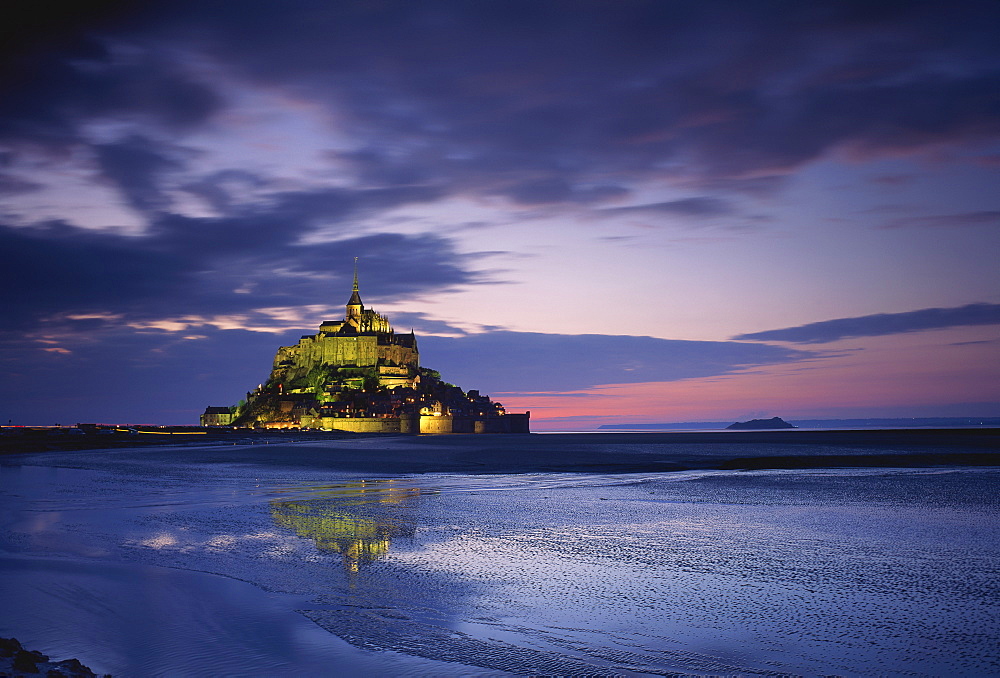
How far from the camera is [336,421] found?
476ft

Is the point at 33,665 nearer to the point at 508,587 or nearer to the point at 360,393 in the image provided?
the point at 508,587

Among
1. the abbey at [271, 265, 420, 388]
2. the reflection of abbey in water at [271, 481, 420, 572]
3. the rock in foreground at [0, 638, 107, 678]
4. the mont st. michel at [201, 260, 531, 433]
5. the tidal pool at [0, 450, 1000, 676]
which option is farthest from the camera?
the abbey at [271, 265, 420, 388]

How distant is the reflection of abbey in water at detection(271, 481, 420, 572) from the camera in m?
11.2

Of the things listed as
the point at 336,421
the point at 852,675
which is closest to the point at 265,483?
the point at 852,675

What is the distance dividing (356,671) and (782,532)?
374 inches

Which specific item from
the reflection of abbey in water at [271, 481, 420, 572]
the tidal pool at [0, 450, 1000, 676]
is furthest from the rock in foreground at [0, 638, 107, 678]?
the reflection of abbey in water at [271, 481, 420, 572]

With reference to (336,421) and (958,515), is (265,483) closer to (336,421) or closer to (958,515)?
(958,515)

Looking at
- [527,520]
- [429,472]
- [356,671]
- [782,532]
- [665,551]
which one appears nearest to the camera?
[356,671]

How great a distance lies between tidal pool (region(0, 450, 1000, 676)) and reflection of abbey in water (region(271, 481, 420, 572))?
0.25 feet

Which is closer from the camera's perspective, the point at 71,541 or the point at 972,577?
the point at 972,577

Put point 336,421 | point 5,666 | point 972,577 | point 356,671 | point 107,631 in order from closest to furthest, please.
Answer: point 5,666
point 356,671
point 107,631
point 972,577
point 336,421

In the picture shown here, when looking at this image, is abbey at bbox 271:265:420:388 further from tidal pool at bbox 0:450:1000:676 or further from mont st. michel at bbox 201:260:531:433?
tidal pool at bbox 0:450:1000:676

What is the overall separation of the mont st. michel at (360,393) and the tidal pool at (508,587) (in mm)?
131980

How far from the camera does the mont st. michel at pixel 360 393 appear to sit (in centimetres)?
14862
